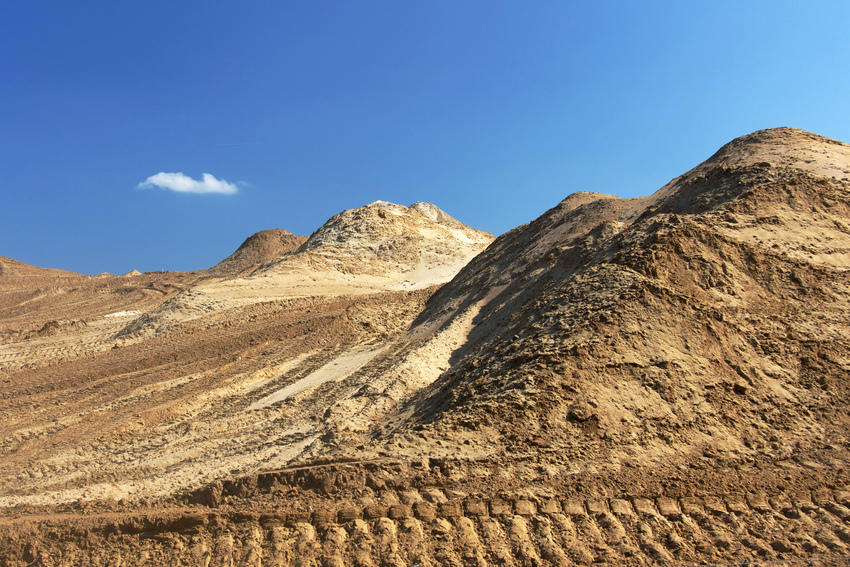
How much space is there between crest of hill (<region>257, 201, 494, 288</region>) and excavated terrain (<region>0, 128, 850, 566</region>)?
49.0 ft

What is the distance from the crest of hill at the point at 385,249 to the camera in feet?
95.9

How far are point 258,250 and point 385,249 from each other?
19.4 m

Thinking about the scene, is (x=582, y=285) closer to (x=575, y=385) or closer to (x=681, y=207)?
(x=575, y=385)

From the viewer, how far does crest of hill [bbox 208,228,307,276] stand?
4597 centimetres

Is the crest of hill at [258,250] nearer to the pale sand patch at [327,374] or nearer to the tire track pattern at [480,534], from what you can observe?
the pale sand patch at [327,374]

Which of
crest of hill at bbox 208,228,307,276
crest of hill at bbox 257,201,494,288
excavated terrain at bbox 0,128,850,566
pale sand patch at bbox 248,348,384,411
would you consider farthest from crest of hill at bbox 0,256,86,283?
pale sand patch at bbox 248,348,384,411

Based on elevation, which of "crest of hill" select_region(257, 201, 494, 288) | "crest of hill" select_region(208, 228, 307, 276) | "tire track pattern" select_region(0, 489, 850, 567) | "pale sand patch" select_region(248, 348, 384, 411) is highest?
"crest of hill" select_region(208, 228, 307, 276)

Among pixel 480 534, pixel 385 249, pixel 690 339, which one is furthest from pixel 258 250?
pixel 480 534

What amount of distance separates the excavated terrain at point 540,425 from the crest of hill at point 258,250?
32.2 m

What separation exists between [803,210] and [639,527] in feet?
26.2

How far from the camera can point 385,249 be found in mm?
32750

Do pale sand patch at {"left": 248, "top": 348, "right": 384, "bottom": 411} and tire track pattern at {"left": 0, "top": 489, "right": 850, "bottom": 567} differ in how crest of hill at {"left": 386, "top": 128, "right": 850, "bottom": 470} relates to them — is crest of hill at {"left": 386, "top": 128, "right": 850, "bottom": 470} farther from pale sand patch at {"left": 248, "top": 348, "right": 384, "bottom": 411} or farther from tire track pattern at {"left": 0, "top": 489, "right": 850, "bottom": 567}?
pale sand patch at {"left": 248, "top": 348, "right": 384, "bottom": 411}

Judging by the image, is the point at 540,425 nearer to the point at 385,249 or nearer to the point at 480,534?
the point at 480,534

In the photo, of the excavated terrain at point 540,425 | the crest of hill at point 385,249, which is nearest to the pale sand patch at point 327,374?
the excavated terrain at point 540,425
